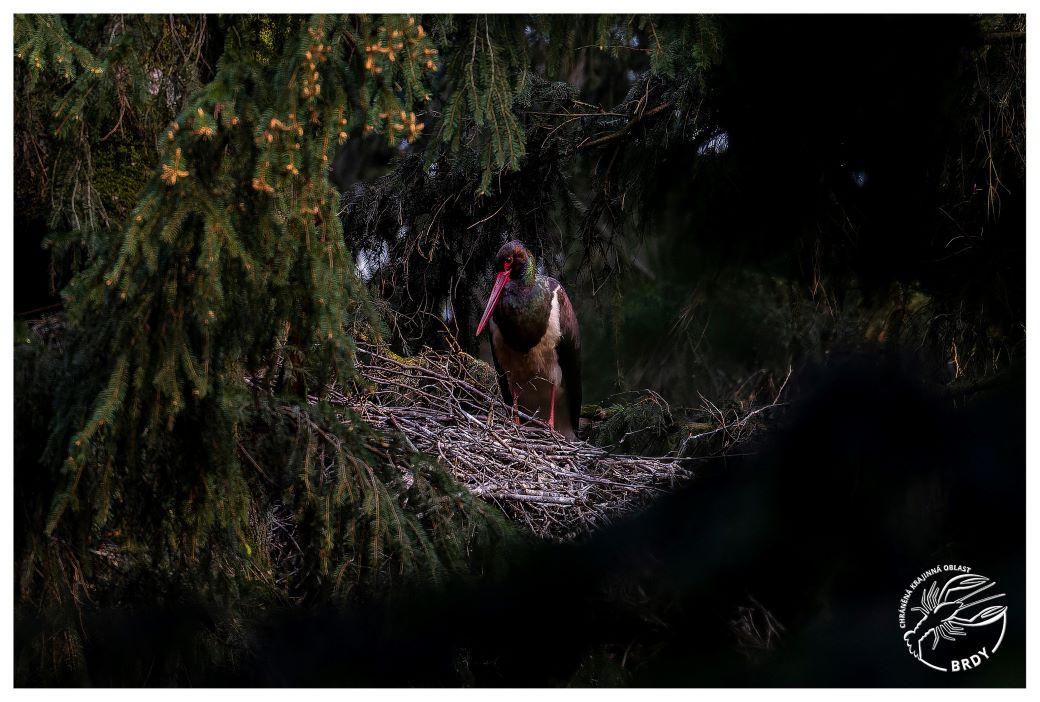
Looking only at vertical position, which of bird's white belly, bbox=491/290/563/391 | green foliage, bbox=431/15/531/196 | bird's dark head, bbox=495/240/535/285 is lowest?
bird's white belly, bbox=491/290/563/391

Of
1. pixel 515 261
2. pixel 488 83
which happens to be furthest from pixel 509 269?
pixel 488 83

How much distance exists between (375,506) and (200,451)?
0.44 m

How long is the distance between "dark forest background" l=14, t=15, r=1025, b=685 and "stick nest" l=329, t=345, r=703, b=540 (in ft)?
1.18

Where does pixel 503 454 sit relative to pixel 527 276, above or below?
below

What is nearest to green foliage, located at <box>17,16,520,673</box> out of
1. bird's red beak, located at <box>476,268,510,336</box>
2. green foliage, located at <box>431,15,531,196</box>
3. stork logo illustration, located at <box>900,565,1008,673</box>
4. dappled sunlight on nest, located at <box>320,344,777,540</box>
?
green foliage, located at <box>431,15,531,196</box>

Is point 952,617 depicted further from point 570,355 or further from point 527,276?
point 570,355

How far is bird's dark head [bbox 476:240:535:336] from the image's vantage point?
4.89m

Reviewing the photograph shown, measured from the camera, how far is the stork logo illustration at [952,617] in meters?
1.56

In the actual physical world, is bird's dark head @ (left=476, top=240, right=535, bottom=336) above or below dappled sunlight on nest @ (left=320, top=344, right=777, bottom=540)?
above

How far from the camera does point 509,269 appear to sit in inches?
198

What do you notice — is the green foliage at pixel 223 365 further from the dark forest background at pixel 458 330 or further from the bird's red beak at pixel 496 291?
the bird's red beak at pixel 496 291

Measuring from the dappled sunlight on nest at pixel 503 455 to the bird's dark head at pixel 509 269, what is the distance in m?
0.71

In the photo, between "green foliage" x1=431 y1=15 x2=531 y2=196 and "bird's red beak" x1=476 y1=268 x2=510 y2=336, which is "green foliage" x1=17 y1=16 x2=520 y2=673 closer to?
"green foliage" x1=431 y1=15 x2=531 y2=196

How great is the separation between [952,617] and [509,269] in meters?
3.53
